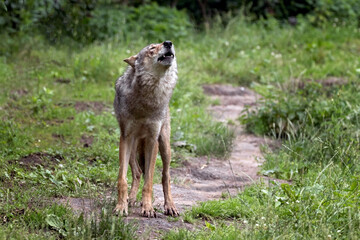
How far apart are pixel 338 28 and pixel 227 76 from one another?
448cm

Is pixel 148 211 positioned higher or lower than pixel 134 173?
lower

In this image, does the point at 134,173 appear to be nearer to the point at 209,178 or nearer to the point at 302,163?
the point at 209,178

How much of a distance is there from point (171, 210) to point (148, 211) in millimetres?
253

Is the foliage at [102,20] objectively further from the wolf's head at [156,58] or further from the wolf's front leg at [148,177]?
the wolf's front leg at [148,177]

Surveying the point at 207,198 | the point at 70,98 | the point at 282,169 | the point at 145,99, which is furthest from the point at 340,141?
the point at 70,98

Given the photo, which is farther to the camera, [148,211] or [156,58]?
[156,58]

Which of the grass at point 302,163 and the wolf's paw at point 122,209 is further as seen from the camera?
the wolf's paw at point 122,209

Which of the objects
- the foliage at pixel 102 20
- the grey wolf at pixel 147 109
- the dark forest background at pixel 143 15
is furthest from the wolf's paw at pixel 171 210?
the foliage at pixel 102 20

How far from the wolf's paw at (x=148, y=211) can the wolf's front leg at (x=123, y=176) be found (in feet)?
0.55

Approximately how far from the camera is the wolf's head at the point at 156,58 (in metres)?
5.41

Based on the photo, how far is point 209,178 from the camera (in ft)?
23.5

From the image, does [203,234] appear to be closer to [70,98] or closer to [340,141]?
[340,141]

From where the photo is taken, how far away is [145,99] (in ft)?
18.3

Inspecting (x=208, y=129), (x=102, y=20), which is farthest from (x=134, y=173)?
(x=102, y=20)
